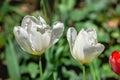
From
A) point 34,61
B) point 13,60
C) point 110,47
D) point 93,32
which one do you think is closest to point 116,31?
point 110,47

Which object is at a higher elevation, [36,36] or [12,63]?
[36,36]

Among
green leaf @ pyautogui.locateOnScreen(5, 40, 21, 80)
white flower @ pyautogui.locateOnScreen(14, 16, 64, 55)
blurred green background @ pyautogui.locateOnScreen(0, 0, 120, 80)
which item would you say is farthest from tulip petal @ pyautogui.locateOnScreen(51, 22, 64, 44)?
green leaf @ pyautogui.locateOnScreen(5, 40, 21, 80)

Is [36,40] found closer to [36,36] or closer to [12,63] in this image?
[36,36]

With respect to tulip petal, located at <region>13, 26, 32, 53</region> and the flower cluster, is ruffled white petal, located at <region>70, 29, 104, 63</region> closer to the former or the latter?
the flower cluster

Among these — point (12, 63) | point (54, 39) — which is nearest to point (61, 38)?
point (12, 63)

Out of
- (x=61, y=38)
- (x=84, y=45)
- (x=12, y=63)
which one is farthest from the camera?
(x=61, y=38)

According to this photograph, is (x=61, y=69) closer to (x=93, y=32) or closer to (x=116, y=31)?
→ (x=116, y=31)
